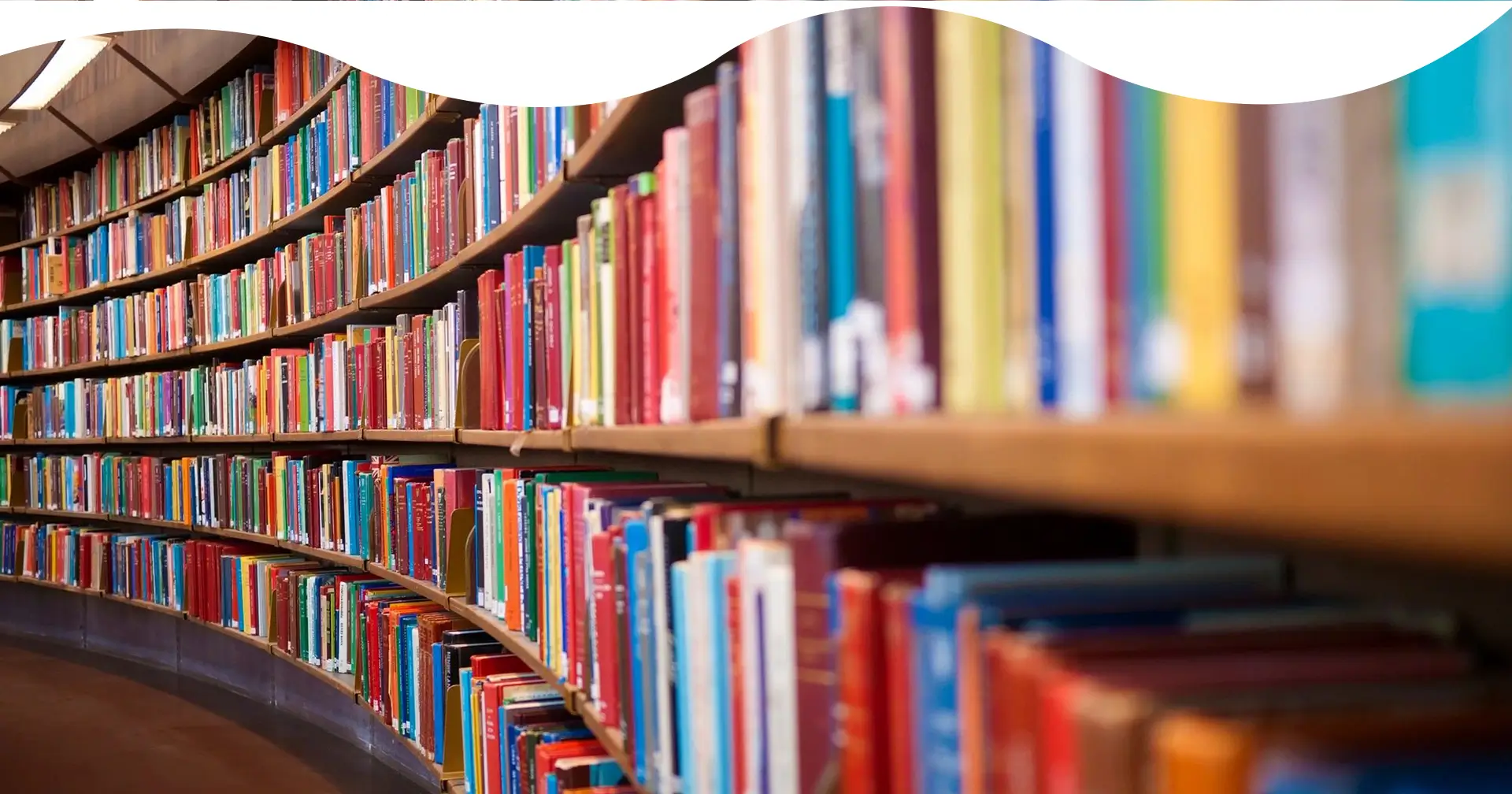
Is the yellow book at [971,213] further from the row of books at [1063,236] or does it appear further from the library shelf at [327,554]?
the library shelf at [327,554]

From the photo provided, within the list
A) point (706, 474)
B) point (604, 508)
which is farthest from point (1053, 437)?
point (706, 474)

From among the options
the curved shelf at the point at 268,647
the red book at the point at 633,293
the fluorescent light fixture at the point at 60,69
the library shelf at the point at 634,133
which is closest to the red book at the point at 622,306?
the red book at the point at 633,293

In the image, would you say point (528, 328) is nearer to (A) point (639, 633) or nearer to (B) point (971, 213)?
(A) point (639, 633)

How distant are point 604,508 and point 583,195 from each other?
774 millimetres

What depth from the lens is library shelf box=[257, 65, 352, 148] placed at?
4125 millimetres

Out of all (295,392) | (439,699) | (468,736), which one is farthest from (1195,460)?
(295,392)

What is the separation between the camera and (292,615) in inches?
171

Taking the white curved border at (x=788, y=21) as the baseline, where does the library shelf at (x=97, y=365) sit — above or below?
below

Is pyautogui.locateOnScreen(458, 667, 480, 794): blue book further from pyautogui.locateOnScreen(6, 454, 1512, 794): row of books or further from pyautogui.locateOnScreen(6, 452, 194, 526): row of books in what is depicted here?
pyautogui.locateOnScreen(6, 452, 194, 526): row of books

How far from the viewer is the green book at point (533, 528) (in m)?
2.04

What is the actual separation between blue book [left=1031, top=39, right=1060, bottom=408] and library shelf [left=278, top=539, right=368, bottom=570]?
3.30m

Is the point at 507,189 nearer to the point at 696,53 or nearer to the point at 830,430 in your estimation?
the point at 696,53

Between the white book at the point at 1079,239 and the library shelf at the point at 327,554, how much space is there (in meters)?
3.33

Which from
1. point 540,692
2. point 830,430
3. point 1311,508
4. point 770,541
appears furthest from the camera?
point 540,692
